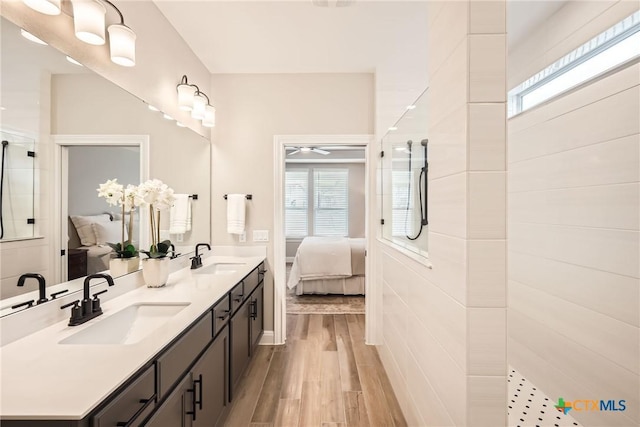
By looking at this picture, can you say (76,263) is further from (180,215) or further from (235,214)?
(235,214)

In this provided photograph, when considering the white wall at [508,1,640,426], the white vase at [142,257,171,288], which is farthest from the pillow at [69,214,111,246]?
the white wall at [508,1,640,426]

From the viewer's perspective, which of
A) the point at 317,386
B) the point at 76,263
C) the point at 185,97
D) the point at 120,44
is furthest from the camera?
the point at 185,97

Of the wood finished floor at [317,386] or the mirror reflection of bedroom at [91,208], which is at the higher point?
the mirror reflection of bedroom at [91,208]

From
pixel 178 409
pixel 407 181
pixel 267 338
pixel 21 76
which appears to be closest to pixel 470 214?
pixel 407 181

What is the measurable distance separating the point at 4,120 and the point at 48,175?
27 cm

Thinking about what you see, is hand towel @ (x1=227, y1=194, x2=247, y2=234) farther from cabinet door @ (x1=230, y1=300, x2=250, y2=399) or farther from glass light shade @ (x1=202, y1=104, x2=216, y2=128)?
cabinet door @ (x1=230, y1=300, x2=250, y2=399)

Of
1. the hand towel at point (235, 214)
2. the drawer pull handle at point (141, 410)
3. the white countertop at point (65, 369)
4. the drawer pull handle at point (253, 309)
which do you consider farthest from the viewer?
the hand towel at point (235, 214)

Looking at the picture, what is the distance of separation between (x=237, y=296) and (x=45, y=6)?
1787 mm

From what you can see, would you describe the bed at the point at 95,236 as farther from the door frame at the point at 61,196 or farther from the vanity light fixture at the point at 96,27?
the vanity light fixture at the point at 96,27

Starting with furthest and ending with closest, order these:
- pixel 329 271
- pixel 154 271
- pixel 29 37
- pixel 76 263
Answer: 1. pixel 329 271
2. pixel 154 271
3. pixel 76 263
4. pixel 29 37

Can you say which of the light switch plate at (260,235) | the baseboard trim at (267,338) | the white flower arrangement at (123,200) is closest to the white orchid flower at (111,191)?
the white flower arrangement at (123,200)

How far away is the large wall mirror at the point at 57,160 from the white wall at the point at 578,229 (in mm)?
2775

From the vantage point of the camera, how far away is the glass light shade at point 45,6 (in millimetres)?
1218

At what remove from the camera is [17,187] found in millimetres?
1170
